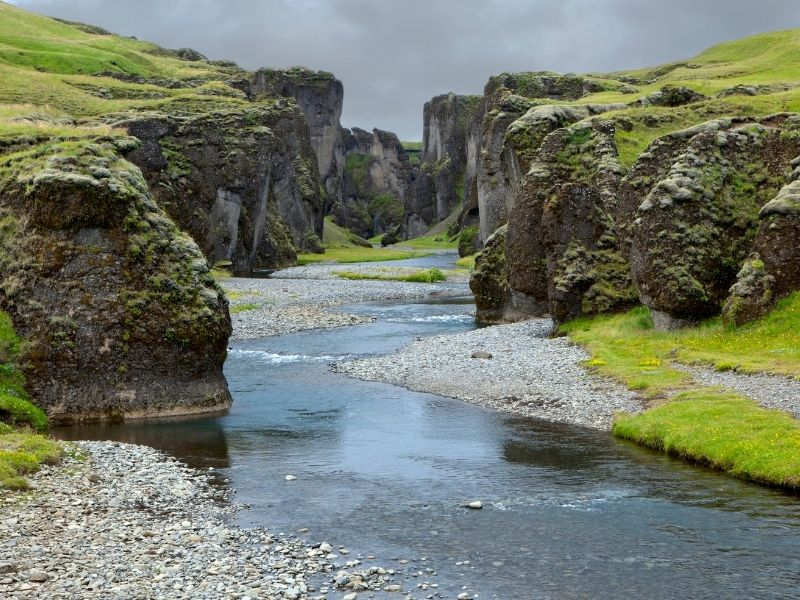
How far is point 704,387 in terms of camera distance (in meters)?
36.7

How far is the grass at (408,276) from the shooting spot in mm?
123188

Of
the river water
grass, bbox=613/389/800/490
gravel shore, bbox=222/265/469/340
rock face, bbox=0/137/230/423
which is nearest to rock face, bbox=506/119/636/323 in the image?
gravel shore, bbox=222/265/469/340

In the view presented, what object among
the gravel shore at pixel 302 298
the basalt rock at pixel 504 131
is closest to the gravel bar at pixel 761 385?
the gravel shore at pixel 302 298

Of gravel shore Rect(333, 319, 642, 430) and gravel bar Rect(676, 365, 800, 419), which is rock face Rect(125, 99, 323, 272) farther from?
gravel bar Rect(676, 365, 800, 419)

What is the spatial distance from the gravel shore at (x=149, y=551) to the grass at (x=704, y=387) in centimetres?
1419

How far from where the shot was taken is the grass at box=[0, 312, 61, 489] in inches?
989

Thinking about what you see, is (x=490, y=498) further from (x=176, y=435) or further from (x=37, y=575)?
(x=176, y=435)

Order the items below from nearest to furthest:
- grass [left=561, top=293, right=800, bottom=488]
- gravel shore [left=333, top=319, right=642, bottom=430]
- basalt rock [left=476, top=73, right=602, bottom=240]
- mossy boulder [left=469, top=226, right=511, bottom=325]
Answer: grass [left=561, top=293, right=800, bottom=488] → gravel shore [left=333, top=319, right=642, bottom=430] → mossy boulder [left=469, top=226, right=511, bottom=325] → basalt rock [left=476, top=73, right=602, bottom=240]

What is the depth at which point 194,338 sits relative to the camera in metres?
39.0

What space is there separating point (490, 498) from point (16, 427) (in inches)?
741

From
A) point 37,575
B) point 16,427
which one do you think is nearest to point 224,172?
point 16,427

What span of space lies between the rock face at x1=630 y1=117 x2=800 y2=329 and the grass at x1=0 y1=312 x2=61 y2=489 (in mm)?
Answer: 35997

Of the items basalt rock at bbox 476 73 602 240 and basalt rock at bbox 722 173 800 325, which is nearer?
basalt rock at bbox 722 173 800 325

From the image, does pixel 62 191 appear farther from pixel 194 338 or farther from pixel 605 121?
pixel 605 121
